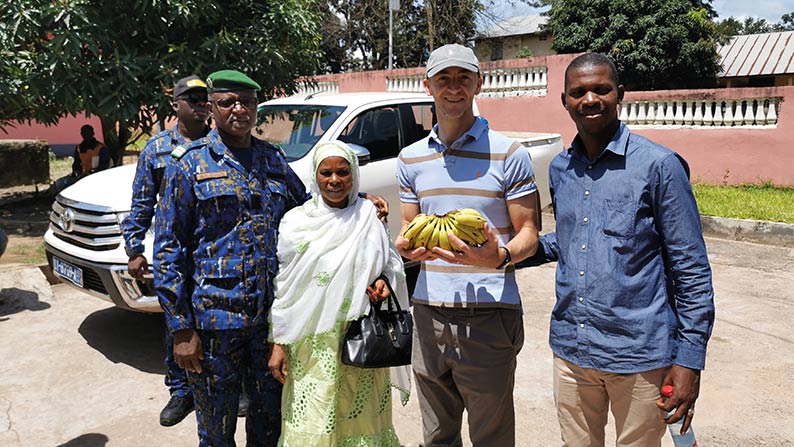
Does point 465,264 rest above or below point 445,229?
below

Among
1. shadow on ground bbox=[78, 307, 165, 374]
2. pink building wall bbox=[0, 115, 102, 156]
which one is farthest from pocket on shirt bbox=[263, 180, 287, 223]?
pink building wall bbox=[0, 115, 102, 156]

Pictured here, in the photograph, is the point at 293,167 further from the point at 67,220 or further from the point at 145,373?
the point at 145,373

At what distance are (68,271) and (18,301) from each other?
55.2 inches

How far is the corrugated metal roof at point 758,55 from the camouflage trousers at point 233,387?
2032 centimetres

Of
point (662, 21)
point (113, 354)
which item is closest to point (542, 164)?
point (113, 354)

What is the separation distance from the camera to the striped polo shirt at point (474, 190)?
2367 mm

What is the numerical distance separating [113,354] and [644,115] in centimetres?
941

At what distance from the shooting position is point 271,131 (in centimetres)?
565

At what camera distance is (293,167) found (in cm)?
485

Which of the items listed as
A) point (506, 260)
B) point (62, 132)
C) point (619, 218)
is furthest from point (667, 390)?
point (62, 132)

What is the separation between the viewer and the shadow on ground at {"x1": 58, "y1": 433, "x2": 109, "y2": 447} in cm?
338

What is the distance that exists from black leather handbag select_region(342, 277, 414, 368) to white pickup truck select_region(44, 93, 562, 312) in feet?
5.63

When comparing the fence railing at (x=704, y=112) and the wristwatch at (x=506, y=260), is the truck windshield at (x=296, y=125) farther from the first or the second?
the fence railing at (x=704, y=112)

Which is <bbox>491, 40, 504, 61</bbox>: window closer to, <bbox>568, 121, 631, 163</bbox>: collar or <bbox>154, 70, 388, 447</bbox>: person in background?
<bbox>154, 70, 388, 447</bbox>: person in background
